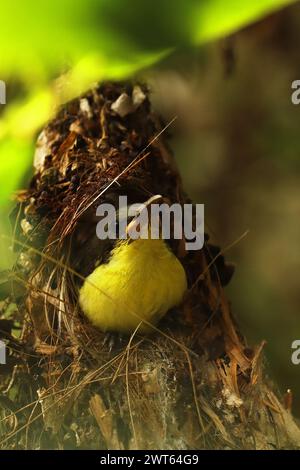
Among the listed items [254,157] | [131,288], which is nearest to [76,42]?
[131,288]

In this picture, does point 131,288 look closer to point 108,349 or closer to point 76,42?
point 108,349

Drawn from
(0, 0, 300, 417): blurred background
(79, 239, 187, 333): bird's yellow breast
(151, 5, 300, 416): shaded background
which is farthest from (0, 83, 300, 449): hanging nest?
(151, 5, 300, 416): shaded background

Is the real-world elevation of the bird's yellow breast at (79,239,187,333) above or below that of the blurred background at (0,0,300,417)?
below

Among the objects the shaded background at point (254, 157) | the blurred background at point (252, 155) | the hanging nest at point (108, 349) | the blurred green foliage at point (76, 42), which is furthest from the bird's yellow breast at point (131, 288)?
the shaded background at point (254, 157)

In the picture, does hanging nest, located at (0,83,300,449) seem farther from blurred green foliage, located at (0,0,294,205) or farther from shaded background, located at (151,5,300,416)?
shaded background, located at (151,5,300,416)

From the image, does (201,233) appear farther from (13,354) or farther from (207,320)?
(13,354)

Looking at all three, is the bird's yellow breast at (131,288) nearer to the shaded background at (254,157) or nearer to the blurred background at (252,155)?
the blurred background at (252,155)

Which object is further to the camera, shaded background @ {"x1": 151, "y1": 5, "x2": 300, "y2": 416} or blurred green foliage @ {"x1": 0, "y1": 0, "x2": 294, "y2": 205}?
shaded background @ {"x1": 151, "y1": 5, "x2": 300, "y2": 416}
